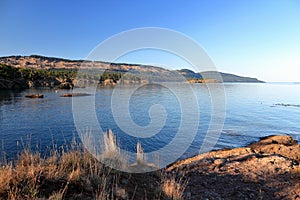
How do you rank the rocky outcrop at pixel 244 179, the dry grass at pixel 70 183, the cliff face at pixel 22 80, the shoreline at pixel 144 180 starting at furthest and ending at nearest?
1. the cliff face at pixel 22 80
2. the rocky outcrop at pixel 244 179
3. the shoreline at pixel 144 180
4. the dry grass at pixel 70 183

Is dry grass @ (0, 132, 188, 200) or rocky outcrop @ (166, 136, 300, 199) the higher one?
dry grass @ (0, 132, 188, 200)

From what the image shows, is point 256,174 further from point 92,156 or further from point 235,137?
point 235,137

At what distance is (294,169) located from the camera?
7.43 m

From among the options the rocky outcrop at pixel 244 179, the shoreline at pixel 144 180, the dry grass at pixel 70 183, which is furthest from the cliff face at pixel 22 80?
the rocky outcrop at pixel 244 179

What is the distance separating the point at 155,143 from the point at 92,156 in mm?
10119

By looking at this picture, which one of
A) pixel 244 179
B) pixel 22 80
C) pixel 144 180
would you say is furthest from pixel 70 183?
pixel 22 80

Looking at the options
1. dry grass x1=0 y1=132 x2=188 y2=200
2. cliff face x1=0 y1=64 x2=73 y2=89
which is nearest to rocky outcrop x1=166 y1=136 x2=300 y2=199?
dry grass x1=0 y1=132 x2=188 y2=200

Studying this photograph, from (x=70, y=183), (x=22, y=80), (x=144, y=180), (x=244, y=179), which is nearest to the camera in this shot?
(x=70, y=183)

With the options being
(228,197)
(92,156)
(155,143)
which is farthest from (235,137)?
(92,156)

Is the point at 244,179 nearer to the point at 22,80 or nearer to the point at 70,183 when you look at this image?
the point at 70,183

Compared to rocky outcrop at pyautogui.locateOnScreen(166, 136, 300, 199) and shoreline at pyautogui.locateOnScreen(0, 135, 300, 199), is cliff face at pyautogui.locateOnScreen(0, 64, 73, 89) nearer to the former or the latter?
shoreline at pyautogui.locateOnScreen(0, 135, 300, 199)

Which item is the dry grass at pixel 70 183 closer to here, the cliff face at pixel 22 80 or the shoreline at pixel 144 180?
the shoreline at pixel 144 180

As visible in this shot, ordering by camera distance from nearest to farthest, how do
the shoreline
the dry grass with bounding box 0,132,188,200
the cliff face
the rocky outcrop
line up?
1. the dry grass with bounding box 0,132,188,200
2. the shoreline
3. the rocky outcrop
4. the cliff face

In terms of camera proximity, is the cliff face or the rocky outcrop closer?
the rocky outcrop
